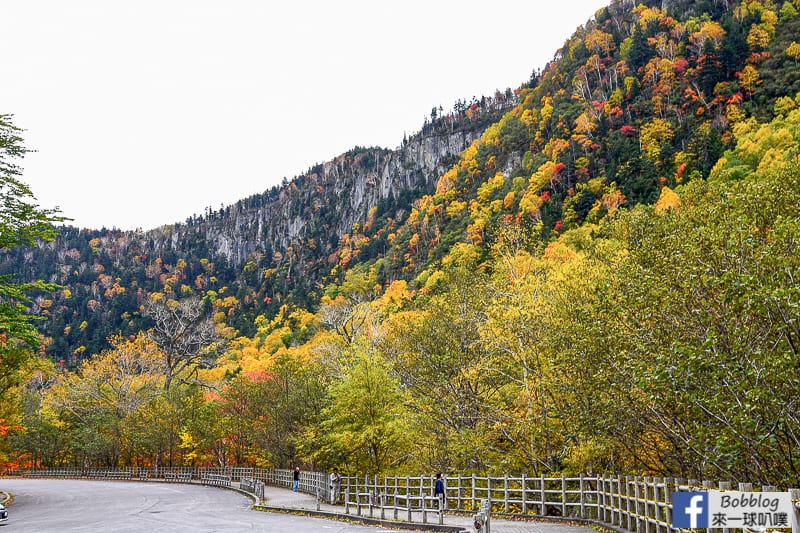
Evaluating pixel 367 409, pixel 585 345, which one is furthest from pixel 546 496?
pixel 367 409

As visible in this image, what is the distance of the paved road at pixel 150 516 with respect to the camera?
2031 centimetres

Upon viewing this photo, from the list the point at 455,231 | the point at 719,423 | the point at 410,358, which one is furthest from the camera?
the point at 455,231

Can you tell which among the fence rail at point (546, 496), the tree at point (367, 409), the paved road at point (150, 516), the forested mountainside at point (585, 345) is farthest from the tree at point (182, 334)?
the tree at point (367, 409)

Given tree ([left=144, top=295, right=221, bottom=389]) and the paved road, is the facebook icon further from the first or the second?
tree ([left=144, top=295, right=221, bottom=389])

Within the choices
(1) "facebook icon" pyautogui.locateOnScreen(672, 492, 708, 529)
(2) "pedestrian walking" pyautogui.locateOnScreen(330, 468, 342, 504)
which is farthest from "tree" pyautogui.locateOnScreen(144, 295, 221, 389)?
(1) "facebook icon" pyautogui.locateOnScreen(672, 492, 708, 529)

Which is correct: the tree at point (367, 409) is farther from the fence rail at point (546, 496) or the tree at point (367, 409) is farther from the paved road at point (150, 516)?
the paved road at point (150, 516)

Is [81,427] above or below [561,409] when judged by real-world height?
below

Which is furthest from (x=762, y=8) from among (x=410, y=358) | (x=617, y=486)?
(x=617, y=486)

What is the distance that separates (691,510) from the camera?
17.9 ft

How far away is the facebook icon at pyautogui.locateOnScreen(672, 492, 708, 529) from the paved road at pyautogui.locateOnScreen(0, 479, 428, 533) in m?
15.5

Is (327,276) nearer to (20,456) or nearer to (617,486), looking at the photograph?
(20,456)

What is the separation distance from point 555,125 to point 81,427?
11348 centimetres

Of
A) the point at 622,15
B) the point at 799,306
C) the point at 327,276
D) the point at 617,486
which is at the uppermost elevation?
the point at 622,15

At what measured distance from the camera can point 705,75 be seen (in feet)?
370
